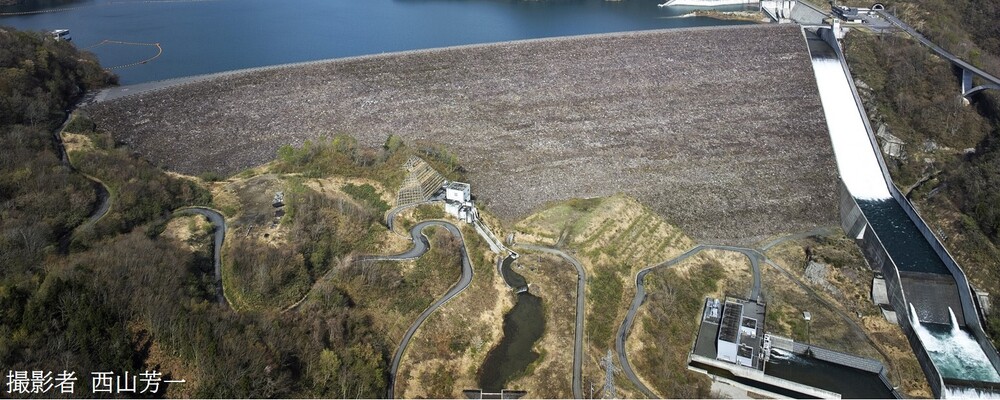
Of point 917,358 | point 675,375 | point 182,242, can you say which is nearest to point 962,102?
point 917,358

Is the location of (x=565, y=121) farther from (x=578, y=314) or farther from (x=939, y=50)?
(x=939, y=50)

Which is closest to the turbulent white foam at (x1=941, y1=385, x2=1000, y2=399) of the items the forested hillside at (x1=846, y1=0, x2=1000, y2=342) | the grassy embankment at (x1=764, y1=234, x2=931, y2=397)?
the grassy embankment at (x1=764, y1=234, x2=931, y2=397)

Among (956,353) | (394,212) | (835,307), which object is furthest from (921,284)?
(394,212)

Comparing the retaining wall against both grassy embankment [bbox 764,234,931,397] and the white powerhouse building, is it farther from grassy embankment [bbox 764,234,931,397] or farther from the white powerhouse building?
the white powerhouse building

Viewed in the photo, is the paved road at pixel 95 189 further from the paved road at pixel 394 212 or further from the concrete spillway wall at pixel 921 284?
the concrete spillway wall at pixel 921 284

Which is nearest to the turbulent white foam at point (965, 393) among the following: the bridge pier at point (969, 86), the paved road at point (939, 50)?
the paved road at point (939, 50)

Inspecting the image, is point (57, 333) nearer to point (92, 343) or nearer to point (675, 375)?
point (92, 343)
